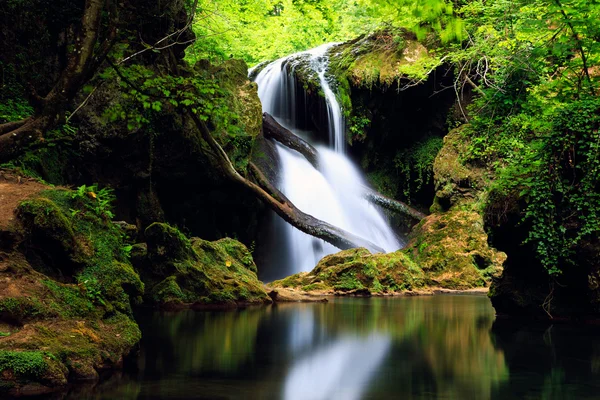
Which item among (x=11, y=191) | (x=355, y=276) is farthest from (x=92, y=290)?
(x=355, y=276)

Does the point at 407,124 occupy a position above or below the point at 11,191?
above

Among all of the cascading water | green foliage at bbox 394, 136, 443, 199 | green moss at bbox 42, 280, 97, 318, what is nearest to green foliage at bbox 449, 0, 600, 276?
green moss at bbox 42, 280, 97, 318

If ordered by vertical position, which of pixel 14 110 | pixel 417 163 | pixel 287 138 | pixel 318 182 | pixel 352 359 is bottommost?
pixel 352 359

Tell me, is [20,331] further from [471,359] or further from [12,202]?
[471,359]

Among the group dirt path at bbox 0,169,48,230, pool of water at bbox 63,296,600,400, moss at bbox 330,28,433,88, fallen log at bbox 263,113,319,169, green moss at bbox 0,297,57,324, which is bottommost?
pool of water at bbox 63,296,600,400

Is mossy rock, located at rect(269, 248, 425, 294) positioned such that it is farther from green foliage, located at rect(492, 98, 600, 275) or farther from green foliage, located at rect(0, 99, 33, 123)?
green foliage, located at rect(0, 99, 33, 123)

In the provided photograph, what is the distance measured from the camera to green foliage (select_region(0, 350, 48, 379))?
161 inches

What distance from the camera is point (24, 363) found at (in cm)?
415

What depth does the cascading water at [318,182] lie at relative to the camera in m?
19.0

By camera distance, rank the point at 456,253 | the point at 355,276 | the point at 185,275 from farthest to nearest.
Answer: the point at 456,253
the point at 355,276
the point at 185,275

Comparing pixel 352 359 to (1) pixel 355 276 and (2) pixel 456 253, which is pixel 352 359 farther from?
(2) pixel 456 253

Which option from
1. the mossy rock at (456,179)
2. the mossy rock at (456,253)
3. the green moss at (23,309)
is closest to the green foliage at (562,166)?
the green moss at (23,309)

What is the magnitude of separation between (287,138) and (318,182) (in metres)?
1.99

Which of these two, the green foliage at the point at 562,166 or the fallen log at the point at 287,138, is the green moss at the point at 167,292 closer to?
the green foliage at the point at 562,166
